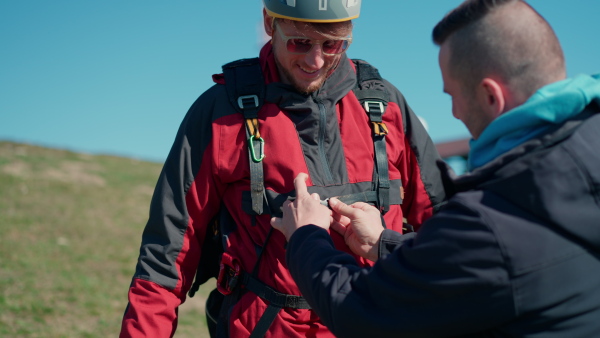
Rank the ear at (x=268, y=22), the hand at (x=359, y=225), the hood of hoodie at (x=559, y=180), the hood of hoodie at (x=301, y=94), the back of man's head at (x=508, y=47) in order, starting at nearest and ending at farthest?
the hood of hoodie at (x=559, y=180)
the back of man's head at (x=508, y=47)
the hand at (x=359, y=225)
the hood of hoodie at (x=301, y=94)
the ear at (x=268, y=22)

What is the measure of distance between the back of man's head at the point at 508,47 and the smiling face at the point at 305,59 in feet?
3.69

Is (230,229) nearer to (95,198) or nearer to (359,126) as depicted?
(359,126)

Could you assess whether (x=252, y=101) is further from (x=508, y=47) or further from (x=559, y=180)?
(x=559, y=180)

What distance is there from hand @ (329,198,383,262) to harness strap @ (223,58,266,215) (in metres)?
0.41

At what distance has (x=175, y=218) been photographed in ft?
10.2

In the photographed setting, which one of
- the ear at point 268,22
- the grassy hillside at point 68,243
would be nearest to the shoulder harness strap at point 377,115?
the ear at point 268,22

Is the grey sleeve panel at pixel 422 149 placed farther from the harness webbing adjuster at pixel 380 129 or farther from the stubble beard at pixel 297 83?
the stubble beard at pixel 297 83

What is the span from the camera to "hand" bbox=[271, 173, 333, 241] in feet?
8.07

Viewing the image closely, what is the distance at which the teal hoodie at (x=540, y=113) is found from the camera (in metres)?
1.88

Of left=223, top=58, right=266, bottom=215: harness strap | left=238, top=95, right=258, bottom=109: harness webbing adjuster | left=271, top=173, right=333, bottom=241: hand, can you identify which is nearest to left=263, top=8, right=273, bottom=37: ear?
left=223, top=58, right=266, bottom=215: harness strap

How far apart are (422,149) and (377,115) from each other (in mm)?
373

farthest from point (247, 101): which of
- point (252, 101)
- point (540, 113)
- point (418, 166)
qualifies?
point (540, 113)

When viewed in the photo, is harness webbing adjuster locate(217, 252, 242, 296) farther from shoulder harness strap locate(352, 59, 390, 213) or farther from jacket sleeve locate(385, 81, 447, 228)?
jacket sleeve locate(385, 81, 447, 228)

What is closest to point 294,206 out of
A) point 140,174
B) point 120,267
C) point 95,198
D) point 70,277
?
point 70,277
